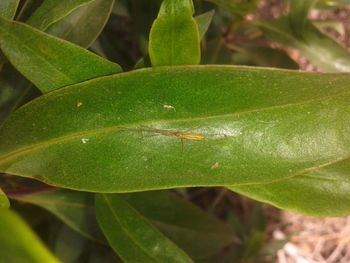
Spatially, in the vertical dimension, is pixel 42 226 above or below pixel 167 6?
below

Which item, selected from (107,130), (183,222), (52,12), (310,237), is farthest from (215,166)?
(310,237)

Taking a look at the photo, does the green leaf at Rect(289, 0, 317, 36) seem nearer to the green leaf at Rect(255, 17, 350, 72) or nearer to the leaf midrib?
the green leaf at Rect(255, 17, 350, 72)

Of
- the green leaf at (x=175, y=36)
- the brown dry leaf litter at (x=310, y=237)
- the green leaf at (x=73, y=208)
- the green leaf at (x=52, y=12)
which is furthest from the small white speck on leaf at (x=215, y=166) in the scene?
the brown dry leaf litter at (x=310, y=237)

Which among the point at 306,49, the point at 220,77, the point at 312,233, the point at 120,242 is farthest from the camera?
the point at 312,233

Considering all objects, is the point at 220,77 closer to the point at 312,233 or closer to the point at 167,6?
the point at 167,6

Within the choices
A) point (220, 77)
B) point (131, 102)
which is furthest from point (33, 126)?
point (220, 77)

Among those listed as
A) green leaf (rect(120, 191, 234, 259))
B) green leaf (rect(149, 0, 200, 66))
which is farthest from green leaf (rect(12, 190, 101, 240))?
green leaf (rect(149, 0, 200, 66))
